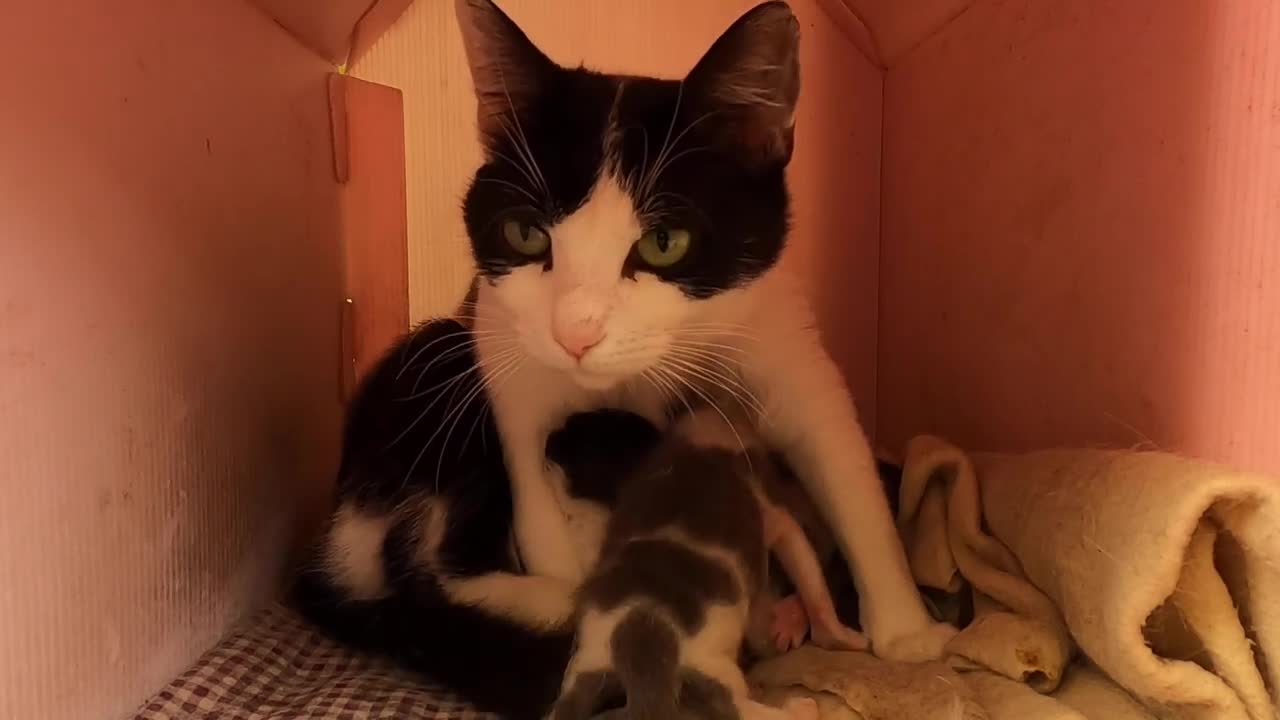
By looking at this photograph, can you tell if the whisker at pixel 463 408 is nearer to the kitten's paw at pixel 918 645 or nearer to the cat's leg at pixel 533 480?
the cat's leg at pixel 533 480

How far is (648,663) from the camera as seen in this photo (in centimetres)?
72

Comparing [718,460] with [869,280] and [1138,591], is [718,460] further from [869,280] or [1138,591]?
[869,280]

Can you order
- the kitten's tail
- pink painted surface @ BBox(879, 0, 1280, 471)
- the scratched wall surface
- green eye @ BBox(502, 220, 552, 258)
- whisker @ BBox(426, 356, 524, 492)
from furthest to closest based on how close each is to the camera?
the scratched wall surface → whisker @ BBox(426, 356, 524, 492) → green eye @ BBox(502, 220, 552, 258) → pink painted surface @ BBox(879, 0, 1280, 471) → the kitten's tail

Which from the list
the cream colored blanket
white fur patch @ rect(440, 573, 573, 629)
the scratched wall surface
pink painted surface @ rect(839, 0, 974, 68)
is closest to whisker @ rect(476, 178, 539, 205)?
white fur patch @ rect(440, 573, 573, 629)

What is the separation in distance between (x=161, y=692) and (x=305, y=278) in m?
0.57

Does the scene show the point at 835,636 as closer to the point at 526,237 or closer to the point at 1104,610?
the point at 1104,610

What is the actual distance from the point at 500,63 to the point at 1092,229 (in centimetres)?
59

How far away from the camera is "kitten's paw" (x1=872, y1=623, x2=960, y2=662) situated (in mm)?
888

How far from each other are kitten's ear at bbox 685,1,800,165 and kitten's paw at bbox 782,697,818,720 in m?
0.48

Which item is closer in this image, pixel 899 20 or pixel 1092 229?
pixel 1092 229

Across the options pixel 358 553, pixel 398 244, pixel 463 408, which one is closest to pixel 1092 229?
pixel 463 408

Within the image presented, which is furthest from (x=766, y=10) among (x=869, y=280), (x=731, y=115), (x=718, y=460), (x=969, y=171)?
(x=869, y=280)

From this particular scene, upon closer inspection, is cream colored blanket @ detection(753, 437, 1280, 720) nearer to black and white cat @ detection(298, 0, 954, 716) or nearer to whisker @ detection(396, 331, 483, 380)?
black and white cat @ detection(298, 0, 954, 716)

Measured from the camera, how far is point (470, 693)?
0.85 metres
